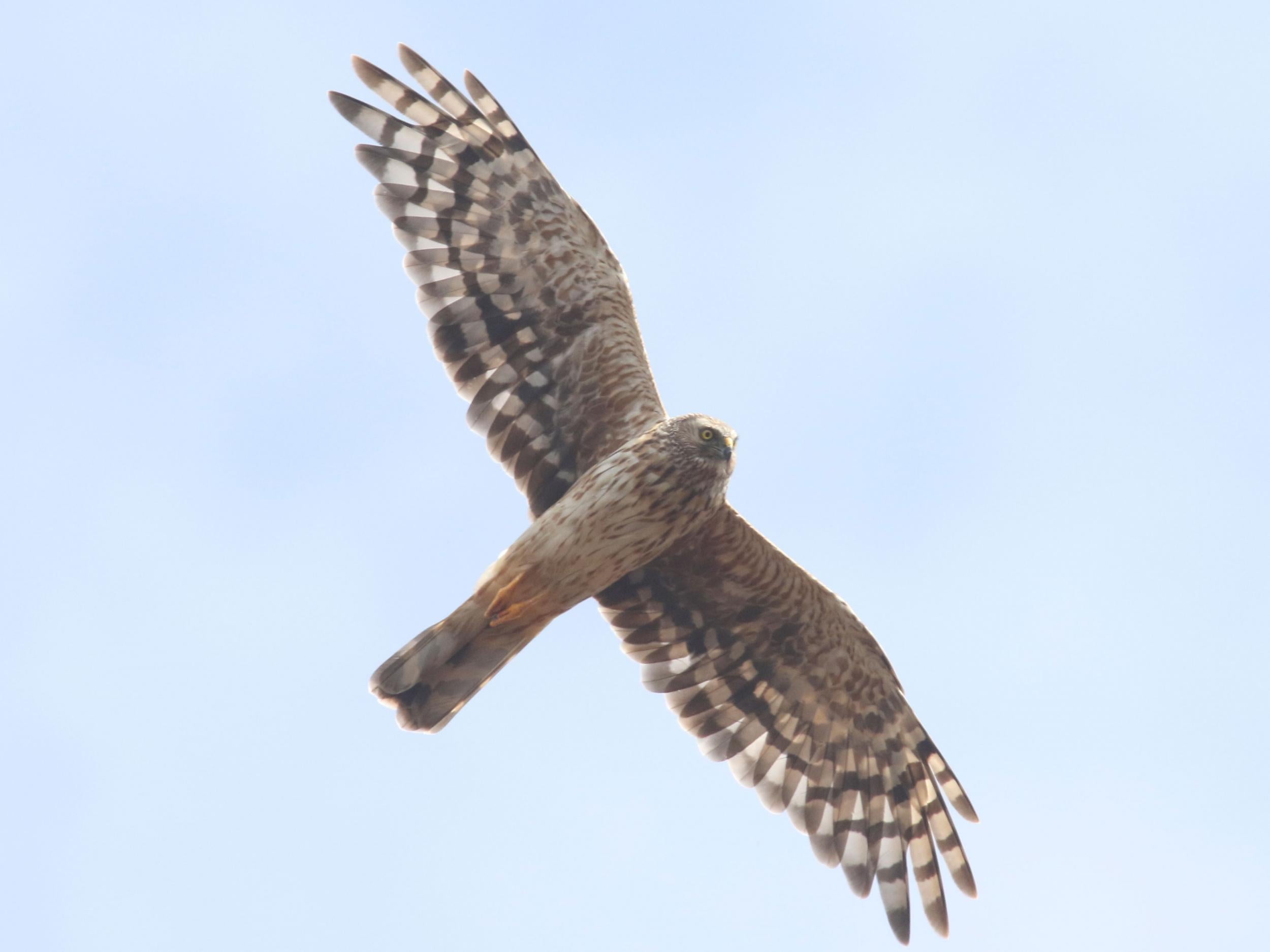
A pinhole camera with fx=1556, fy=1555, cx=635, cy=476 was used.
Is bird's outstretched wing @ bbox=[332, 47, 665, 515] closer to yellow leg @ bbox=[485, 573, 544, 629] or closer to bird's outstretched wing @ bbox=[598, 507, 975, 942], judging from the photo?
yellow leg @ bbox=[485, 573, 544, 629]

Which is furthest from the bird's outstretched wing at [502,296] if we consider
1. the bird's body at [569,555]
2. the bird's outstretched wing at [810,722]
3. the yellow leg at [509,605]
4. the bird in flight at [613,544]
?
the bird's outstretched wing at [810,722]

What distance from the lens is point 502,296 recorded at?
9.36 meters

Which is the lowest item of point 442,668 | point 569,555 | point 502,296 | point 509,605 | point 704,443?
point 442,668

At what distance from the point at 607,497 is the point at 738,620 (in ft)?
4.94

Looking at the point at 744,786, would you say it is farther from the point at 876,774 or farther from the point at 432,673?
the point at 432,673

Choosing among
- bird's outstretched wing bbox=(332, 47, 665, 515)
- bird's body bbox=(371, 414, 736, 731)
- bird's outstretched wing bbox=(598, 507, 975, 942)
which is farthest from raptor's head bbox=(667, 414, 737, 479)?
bird's outstretched wing bbox=(598, 507, 975, 942)

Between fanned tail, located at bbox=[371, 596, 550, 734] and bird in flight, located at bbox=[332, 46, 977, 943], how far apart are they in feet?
0.03

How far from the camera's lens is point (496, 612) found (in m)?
8.83

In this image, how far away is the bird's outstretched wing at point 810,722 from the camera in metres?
9.62

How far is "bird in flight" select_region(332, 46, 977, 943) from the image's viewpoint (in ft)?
28.8

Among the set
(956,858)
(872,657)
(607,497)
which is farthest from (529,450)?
(956,858)

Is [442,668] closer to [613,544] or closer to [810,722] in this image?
[613,544]

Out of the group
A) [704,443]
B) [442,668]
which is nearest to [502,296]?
[704,443]

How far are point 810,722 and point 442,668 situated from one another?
8.10 ft
